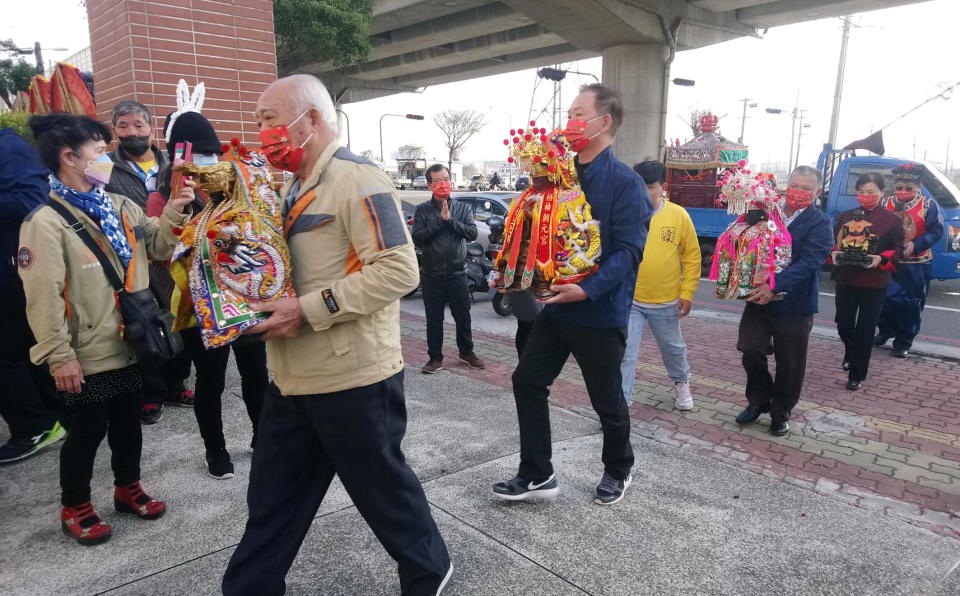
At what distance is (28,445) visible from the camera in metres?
3.88

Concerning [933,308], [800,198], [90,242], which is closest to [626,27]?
[933,308]

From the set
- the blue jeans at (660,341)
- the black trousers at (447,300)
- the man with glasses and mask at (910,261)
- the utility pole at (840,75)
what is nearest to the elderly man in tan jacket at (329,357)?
the blue jeans at (660,341)

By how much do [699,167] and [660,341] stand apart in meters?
9.81

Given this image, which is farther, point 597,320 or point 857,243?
point 857,243

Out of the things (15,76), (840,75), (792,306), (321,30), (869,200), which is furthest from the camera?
(840,75)

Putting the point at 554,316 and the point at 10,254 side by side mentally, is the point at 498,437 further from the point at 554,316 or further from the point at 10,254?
the point at 10,254

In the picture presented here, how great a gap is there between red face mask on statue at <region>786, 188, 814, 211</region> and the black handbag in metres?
3.91

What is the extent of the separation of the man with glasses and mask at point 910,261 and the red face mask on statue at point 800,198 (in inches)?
108

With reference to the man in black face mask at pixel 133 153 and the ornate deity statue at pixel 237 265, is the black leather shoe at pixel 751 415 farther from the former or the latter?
the man in black face mask at pixel 133 153

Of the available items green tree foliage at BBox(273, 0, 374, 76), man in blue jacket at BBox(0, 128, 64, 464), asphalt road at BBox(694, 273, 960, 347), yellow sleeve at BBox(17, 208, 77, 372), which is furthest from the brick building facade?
green tree foliage at BBox(273, 0, 374, 76)

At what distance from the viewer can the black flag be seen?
455 inches

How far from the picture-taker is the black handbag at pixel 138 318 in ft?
9.21

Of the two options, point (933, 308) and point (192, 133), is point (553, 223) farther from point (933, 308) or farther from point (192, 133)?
point (933, 308)

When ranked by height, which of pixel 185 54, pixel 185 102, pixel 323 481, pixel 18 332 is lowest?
pixel 323 481
